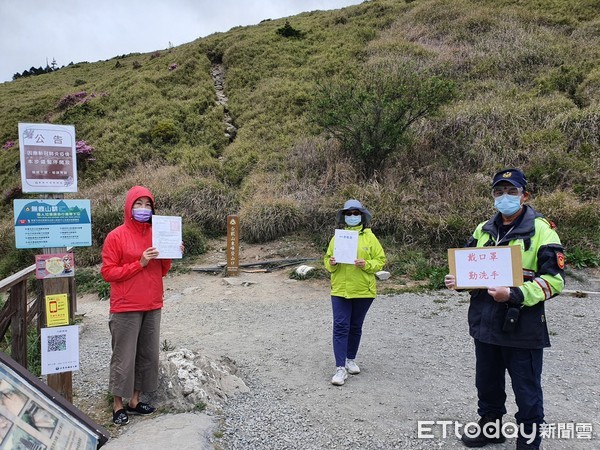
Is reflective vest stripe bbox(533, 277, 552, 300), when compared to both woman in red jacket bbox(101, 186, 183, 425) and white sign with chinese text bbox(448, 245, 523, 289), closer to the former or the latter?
white sign with chinese text bbox(448, 245, 523, 289)

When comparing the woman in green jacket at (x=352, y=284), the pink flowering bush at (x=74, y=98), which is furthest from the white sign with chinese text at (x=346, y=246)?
the pink flowering bush at (x=74, y=98)

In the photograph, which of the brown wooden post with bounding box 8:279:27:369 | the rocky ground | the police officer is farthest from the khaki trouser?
the police officer

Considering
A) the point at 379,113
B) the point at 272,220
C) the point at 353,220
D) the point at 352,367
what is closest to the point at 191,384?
the point at 352,367

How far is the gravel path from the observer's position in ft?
11.4

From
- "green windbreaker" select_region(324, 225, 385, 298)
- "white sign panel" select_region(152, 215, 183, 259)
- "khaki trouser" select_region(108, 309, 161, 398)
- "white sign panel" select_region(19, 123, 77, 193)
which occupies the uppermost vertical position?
"white sign panel" select_region(19, 123, 77, 193)

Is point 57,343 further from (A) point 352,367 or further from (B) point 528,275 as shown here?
(B) point 528,275

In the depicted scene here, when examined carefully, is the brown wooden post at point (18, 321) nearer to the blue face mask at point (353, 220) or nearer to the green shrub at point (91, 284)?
the blue face mask at point (353, 220)

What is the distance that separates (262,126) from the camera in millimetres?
18328

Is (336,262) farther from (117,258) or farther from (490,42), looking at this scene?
(490,42)

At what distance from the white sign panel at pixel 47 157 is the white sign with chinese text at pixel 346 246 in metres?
2.41

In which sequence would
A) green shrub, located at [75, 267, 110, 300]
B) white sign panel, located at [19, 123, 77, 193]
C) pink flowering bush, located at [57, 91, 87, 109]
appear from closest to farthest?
1. white sign panel, located at [19, 123, 77, 193]
2. green shrub, located at [75, 267, 110, 300]
3. pink flowering bush, located at [57, 91, 87, 109]

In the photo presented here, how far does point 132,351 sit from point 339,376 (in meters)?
1.97

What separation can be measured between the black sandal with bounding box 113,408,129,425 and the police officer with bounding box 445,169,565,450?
281cm

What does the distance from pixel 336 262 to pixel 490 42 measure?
19.5 metres
